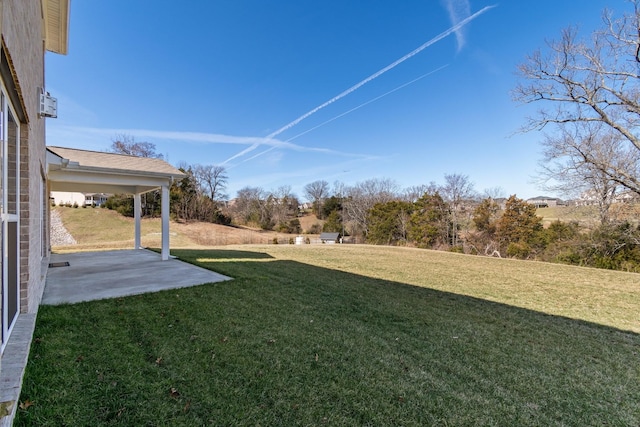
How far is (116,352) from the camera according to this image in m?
2.86

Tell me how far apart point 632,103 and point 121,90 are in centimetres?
2197

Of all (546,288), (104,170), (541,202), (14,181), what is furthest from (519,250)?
(14,181)

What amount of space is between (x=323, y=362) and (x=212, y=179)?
129 feet

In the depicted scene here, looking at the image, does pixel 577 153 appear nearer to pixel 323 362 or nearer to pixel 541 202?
pixel 541 202

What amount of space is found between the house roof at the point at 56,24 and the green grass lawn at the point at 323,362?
5.78 metres

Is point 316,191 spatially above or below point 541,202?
above

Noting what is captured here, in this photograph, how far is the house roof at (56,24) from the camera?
5.63 meters

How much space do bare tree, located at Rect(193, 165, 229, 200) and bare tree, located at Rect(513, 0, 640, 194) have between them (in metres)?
34.5

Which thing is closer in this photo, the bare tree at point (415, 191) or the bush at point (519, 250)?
the bush at point (519, 250)

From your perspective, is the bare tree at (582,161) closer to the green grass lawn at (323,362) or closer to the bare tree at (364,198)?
the green grass lawn at (323,362)

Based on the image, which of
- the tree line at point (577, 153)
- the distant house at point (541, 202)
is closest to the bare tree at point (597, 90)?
the tree line at point (577, 153)

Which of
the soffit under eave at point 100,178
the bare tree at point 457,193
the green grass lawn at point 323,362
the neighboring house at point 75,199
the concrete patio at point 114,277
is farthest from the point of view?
the neighboring house at point 75,199

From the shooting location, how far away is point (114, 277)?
630cm

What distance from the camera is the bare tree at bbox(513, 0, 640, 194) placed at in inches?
436
